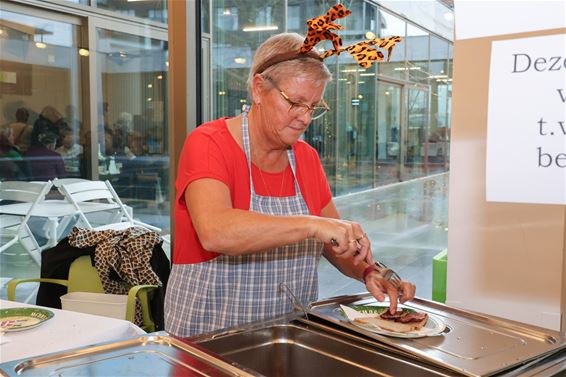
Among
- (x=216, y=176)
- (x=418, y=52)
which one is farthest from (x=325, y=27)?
(x=418, y=52)

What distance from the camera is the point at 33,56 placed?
140 inches

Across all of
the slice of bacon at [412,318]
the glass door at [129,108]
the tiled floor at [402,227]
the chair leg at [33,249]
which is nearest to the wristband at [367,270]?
the slice of bacon at [412,318]

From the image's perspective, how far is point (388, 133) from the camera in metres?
6.82

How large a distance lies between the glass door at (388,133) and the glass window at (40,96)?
11.3 feet

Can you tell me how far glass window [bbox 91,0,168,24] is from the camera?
12.5ft

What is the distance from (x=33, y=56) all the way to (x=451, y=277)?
2.96m

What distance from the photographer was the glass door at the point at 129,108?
151 inches

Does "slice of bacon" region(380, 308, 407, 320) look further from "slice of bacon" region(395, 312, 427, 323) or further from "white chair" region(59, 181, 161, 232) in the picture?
"white chair" region(59, 181, 161, 232)

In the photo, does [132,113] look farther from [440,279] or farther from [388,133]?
[388,133]

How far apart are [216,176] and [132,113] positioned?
105 inches

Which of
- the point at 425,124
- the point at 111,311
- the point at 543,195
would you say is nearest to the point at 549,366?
the point at 543,195

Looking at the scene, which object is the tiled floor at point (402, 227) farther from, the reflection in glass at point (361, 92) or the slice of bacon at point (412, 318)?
the slice of bacon at point (412, 318)

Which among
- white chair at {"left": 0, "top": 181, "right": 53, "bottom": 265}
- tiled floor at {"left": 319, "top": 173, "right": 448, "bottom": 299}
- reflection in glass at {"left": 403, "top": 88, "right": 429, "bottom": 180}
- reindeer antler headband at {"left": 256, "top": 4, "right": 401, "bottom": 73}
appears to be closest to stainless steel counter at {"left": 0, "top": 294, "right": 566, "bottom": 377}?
reindeer antler headband at {"left": 256, "top": 4, "right": 401, "bottom": 73}

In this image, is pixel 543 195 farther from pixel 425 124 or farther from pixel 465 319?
pixel 425 124
